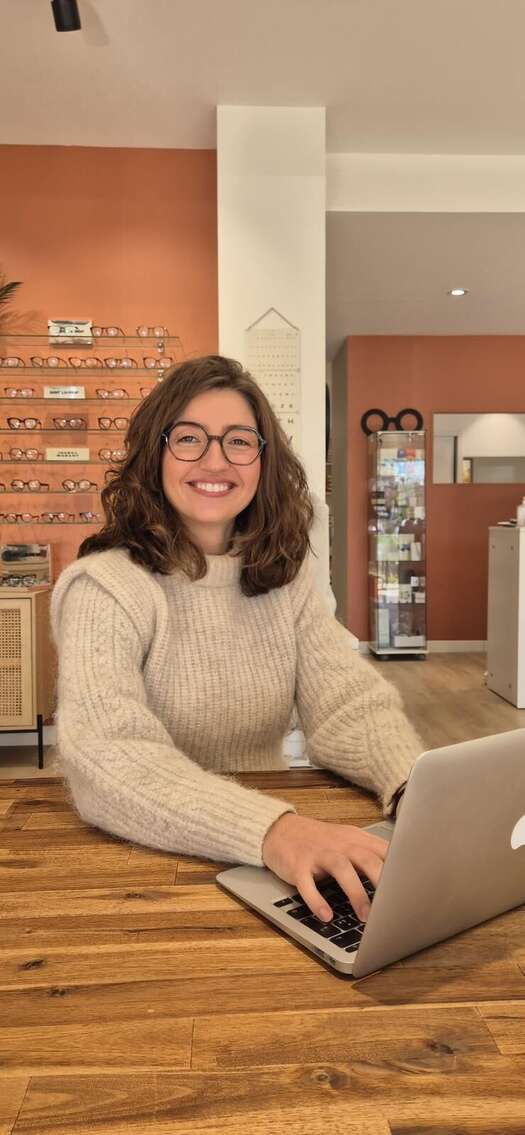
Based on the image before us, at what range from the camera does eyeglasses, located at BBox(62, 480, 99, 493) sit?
12.9ft

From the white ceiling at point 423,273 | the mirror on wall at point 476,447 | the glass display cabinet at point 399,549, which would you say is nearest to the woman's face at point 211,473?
the white ceiling at point 423,273

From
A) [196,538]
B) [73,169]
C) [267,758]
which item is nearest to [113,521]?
[196,538]

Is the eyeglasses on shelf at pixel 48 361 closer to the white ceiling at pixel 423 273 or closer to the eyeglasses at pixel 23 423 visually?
the eyeglasses at pixel 23 423

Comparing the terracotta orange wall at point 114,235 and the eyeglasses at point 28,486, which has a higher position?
the terracotta orange wall at point 114,235

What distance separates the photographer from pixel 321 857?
0.77 meters

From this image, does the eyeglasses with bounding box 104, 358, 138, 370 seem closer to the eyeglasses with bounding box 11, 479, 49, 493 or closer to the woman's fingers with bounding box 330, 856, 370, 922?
the eyeglasses with bounding box 11, 479, 49, 493

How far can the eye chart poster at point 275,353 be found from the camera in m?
3.71

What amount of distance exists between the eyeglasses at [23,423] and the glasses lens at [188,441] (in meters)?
2.73

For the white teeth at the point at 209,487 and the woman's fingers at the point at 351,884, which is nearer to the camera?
the woman's fingers at the point at 351,884

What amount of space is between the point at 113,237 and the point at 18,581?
1.71m

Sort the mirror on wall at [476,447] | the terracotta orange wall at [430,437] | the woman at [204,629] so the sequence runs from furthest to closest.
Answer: the mirror on wall at [476,447], the terracotta orange wall at [430,437], the woman at [204,629]

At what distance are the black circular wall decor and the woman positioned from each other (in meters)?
5.52

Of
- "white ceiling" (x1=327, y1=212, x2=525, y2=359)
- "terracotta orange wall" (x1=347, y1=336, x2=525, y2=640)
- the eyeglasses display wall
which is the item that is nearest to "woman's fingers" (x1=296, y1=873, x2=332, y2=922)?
the eyeglasses display wall

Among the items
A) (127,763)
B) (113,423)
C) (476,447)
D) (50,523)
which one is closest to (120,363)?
(113,423)
